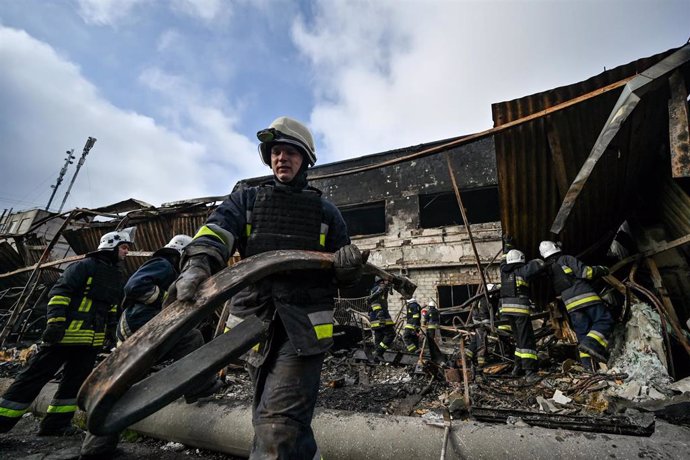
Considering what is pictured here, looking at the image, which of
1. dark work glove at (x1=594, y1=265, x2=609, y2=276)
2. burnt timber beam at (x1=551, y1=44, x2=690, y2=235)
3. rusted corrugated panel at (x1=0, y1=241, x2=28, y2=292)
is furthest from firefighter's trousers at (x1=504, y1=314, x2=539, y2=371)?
rusted corrugated panel at (x1=0, y1=241, x2=28, y2=292)

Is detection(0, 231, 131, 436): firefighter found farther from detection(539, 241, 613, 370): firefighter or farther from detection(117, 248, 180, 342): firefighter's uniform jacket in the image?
detection(539, 241, 613, 370): firefighter

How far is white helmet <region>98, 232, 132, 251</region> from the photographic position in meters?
3.74

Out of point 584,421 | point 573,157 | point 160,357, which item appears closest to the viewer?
point 160,357

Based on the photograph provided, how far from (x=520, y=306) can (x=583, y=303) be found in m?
0.89

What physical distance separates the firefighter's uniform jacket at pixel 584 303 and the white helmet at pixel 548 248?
62 millimetres

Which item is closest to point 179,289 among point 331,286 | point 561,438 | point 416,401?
point 331,286

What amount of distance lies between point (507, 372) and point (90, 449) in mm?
5210

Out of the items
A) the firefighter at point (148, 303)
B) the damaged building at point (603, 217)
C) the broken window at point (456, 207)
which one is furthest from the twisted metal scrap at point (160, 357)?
the broken window at point (456, 207)

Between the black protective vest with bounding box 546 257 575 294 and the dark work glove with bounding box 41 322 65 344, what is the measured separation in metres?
6.08

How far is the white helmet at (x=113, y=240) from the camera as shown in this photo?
147 inches

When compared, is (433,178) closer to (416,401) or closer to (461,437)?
(416,401)

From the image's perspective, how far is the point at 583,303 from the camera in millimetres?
4203

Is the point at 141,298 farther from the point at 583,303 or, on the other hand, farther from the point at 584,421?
the point at 583,303

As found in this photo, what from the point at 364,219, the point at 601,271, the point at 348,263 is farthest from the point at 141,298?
the point at 364,219
